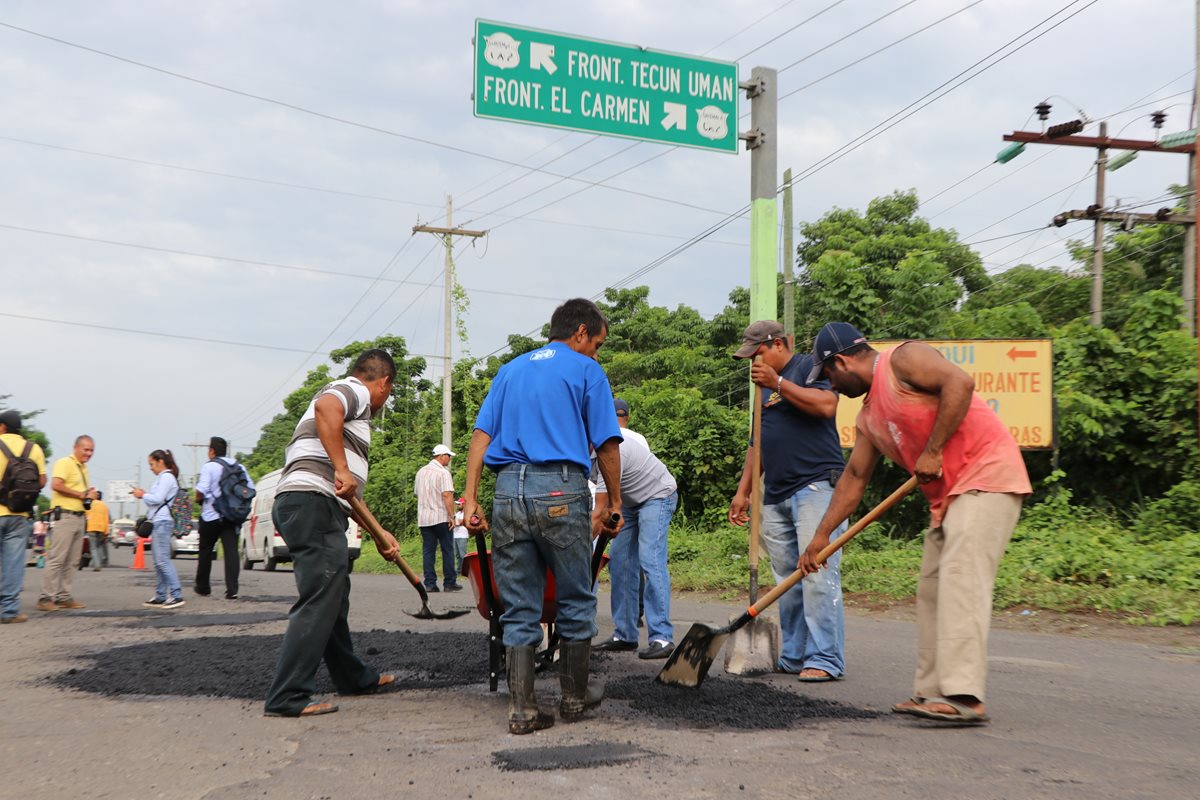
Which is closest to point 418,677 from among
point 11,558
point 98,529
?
point 11,558

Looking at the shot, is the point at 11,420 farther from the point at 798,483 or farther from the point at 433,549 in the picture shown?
the point at 798,483

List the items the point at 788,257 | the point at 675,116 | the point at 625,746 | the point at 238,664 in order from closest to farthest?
the point at 625,746, the point at 238,664, the point at 675,116, the point at 788,257

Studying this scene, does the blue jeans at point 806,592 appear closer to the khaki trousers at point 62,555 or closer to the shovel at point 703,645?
the shovel at point 703,645

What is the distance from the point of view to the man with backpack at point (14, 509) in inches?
399

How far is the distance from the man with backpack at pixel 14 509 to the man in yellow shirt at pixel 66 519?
3.70 ft

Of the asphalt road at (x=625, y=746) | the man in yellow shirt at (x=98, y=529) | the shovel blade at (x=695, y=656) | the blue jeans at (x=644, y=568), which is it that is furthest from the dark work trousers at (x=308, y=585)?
the man in yellow shirt at (x=98, y=529)

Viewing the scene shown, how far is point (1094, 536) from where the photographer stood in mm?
12789

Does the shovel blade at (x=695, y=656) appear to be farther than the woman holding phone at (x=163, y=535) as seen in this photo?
No

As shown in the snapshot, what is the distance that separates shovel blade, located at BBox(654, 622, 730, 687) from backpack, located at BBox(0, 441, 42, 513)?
7390mm

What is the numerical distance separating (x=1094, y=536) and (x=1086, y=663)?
6386 mm

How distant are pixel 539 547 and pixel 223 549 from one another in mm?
8544

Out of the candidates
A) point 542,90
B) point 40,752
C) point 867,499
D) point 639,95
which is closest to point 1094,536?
point 867,499

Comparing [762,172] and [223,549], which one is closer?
[762,172]

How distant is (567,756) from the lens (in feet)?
13.8
